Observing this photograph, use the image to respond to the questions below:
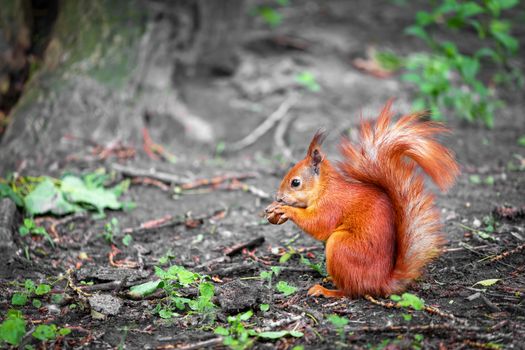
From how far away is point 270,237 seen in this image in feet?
11.9

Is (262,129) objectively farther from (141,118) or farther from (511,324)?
(511,324)

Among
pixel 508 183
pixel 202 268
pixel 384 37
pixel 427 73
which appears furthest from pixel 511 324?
pixel 384 37

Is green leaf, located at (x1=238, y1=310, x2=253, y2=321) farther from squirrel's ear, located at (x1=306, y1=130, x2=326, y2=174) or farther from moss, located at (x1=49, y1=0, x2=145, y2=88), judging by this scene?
moss, located at (x1=49, y1=0, x2=145, y2=88)

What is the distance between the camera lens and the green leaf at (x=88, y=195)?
12.6ft

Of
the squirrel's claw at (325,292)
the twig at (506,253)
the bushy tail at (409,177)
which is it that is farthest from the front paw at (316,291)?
the twig at (506,253)

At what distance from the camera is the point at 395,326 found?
7.88ft

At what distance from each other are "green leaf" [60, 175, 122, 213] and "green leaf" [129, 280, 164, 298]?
1.13m

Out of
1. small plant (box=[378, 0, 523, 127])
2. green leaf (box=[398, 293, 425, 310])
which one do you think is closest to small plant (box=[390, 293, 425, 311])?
green leaf (box=[398, 293, 425, 310])

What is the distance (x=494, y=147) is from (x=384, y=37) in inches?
97.3

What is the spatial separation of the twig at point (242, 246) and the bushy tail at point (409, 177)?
36.1 inches

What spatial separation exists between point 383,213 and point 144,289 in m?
1.16

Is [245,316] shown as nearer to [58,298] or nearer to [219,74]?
[58,298]

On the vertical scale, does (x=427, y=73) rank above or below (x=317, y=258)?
above

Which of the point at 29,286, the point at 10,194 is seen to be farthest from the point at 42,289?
the point at 10,194
